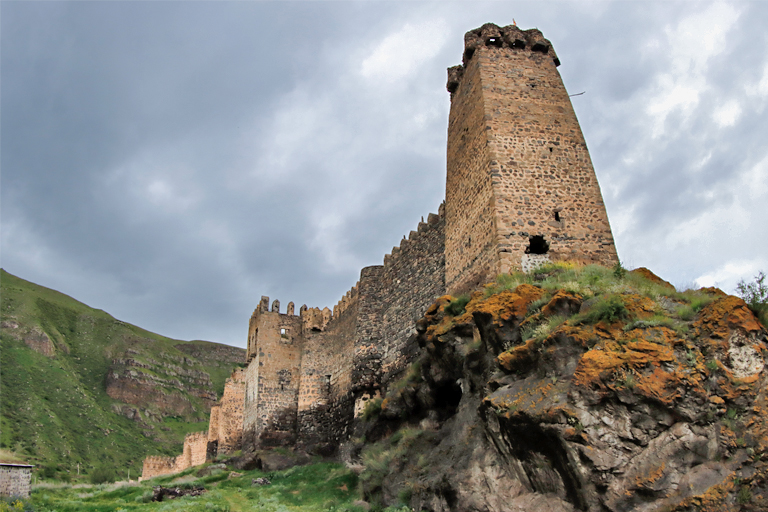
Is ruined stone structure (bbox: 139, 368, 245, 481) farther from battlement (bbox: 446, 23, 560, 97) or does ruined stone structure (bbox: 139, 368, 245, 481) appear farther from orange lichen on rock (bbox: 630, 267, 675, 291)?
orange lichen on rock (bbox: 630, 267, 675, 291)

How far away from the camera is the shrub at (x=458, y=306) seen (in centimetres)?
1338

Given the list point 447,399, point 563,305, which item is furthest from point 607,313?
point 447,399

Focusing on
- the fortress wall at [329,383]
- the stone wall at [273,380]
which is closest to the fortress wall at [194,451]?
the stone wall at [273,380]

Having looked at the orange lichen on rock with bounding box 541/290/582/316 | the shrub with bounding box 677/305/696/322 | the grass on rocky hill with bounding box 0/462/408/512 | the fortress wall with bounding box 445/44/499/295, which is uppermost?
the fortress wall with bounding box 445/44/499/295

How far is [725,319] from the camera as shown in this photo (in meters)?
8.80

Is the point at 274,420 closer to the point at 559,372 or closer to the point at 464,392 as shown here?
the point at 464,392

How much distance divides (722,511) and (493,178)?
357 inches

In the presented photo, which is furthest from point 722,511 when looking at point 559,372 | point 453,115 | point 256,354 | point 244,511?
point 256,354

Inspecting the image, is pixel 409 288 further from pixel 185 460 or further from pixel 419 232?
pixel 185 460

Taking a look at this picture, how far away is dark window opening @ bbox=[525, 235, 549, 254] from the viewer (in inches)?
547

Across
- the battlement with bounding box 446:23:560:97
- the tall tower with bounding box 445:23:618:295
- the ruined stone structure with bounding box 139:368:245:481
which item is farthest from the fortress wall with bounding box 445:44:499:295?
the ruined stone structure with bounding box 139:368:245:481

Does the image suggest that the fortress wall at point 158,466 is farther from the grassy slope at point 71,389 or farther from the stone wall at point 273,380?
the stone wall at point 273,380

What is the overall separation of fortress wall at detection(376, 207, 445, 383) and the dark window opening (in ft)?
13.4

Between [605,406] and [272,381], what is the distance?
19.7 m
